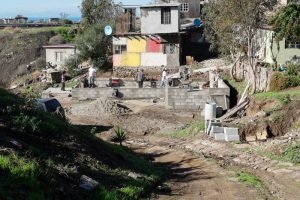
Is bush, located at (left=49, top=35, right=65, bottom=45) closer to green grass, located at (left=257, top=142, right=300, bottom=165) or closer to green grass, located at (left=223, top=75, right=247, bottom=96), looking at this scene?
green grass, located at (left=223, top=75, right=247, bottom=96)

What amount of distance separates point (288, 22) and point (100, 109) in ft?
39.0

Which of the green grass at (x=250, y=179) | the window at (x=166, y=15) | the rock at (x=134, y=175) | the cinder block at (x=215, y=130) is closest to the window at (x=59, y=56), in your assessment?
the window at (x=166, y=15)

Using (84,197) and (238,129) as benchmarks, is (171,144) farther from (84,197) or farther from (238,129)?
(84,197)

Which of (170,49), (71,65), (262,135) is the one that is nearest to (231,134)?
(262,135)

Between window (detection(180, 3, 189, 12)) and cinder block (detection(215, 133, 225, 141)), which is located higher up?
window (detection(180, 3, 189, 12))

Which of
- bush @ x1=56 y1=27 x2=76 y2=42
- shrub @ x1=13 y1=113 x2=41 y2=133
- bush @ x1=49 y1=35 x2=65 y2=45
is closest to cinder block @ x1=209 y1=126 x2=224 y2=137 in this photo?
shrub @ x1=13 y1=113 x2=41 y2=133

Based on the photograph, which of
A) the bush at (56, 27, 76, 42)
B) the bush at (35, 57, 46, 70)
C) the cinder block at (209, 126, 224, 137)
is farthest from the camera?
the bush at (56, 27, 76, 42)

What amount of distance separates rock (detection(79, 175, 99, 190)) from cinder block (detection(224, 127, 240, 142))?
11449 millimetres

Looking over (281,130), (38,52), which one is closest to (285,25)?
(281,130)

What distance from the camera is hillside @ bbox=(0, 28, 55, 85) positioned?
206 feet

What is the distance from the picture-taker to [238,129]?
70.9ft

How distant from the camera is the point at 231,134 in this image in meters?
21.4

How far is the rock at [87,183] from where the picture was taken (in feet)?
33.3

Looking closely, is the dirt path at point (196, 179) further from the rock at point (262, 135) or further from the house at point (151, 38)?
the house at point (151, 38)
